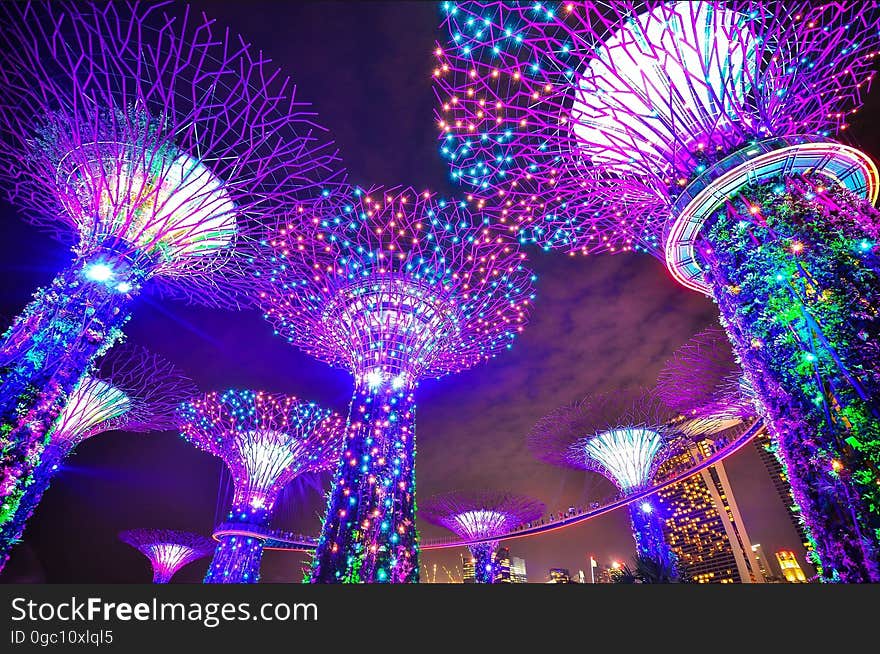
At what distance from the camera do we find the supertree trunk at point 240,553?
13938 mm

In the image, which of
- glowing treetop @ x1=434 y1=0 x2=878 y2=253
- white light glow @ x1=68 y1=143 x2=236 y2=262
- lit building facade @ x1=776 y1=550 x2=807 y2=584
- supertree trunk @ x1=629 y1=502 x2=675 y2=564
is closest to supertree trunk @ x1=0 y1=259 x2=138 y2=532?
white light glow @ x1=68 y1=143 x2=236 y2=262

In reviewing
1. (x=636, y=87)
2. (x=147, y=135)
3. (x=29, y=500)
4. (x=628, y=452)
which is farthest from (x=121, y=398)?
(x=628, y=452)

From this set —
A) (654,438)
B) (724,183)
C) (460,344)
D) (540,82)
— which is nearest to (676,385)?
(654,438)

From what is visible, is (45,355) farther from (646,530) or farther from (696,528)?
(696,528)

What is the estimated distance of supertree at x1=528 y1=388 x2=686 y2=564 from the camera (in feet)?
61.5

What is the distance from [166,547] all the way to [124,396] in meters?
10.5

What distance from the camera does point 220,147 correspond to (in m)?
7.78

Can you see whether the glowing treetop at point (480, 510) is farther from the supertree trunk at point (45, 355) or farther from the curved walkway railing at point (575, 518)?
the supertree trunk at point (45, 355)

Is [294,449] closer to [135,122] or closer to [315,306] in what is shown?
[315,306]

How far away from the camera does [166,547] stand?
21.3 metres

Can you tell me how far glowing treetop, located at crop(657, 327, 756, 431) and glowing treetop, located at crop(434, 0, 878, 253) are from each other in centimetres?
858

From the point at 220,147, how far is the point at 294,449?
1316 cm

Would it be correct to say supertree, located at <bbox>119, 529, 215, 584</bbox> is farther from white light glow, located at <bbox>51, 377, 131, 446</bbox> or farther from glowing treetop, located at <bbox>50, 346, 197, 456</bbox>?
white light glow, located at <bbox>51, 377, 131, 446</bbox>

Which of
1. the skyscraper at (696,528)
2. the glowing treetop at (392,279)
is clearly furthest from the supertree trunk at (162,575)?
the skyscraper at (696,528)
